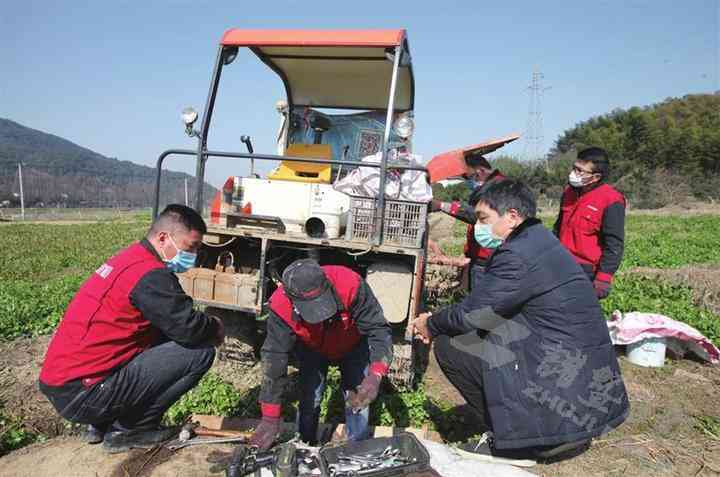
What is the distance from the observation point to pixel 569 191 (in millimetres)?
4355

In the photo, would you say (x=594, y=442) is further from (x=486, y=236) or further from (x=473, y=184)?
(x=473, y=184)

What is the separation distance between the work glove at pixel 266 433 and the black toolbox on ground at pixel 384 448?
13.6 inches

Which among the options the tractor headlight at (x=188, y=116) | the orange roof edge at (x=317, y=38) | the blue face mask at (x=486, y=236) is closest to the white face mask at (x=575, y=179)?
the blue face mask at (x=486, y=236)

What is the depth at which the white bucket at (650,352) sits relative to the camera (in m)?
4.80

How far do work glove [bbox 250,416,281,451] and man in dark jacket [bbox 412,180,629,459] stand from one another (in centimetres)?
125

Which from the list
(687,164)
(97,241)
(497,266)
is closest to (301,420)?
(497,266)

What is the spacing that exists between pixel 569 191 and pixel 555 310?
82.6 inches

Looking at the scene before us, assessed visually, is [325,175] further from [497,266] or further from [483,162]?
[497,266]

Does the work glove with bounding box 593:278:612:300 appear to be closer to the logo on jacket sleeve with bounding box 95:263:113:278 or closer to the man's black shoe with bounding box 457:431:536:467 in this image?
the man's black shoe with bounding box 457:431:536:467

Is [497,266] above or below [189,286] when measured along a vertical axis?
above

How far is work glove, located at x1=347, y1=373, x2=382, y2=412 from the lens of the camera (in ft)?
9.16

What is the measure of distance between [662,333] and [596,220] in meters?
1.70

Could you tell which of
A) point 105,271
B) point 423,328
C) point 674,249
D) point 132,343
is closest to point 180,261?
point 105,271

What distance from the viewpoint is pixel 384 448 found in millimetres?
2639
